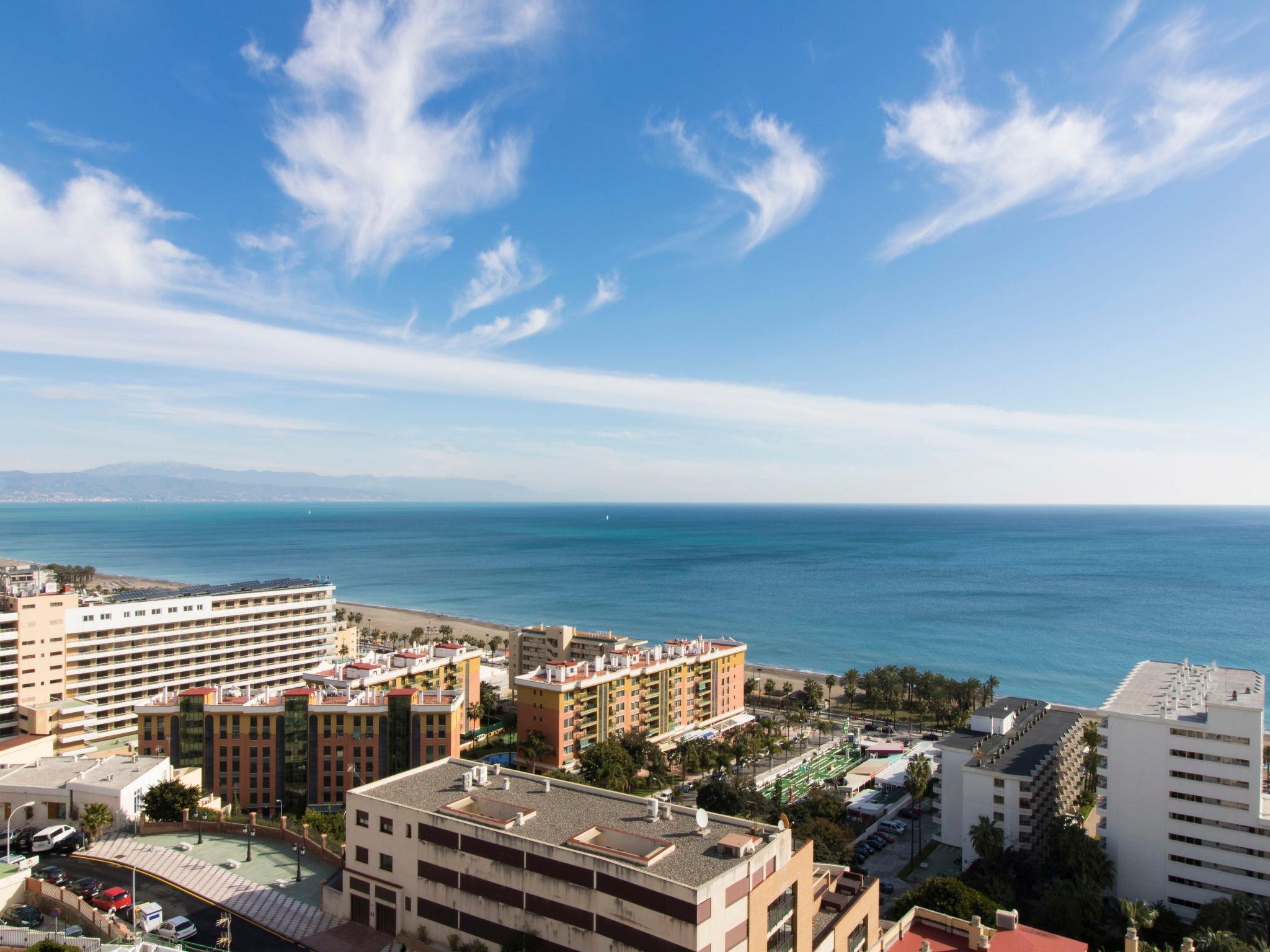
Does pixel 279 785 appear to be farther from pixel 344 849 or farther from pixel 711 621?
pixel 711 621

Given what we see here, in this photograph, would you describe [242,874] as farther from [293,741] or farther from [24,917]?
[293,741]

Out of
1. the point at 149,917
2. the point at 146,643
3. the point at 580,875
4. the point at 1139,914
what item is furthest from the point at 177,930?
the point at 146,643

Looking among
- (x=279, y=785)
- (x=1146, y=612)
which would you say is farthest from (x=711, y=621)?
→ (x=279, y=785)

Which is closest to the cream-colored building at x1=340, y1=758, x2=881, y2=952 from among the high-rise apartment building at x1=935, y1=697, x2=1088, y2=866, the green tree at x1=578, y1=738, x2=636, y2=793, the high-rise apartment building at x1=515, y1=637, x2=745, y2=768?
the high-rise apartment building at x1=935, y1=697, x2=1088, y2=866

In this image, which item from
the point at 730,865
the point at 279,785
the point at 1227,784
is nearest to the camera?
the point at 730,865

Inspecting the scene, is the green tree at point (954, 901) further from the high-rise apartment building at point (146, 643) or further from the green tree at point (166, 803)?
the high-rise apartment building at point (146, 643)

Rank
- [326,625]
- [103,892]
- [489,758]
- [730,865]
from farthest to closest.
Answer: [326,625] → [489,758] → [103,892] → [730,865]

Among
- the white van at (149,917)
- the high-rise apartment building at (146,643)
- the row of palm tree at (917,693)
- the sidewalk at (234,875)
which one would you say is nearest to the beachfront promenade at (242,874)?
the sidewalk at (234,875)
